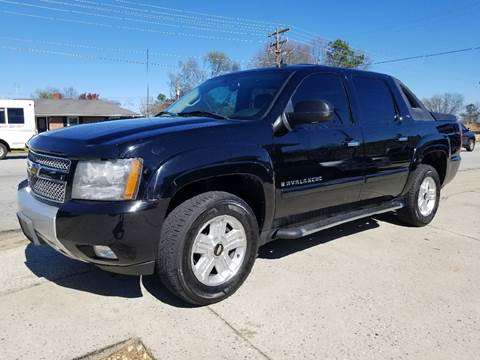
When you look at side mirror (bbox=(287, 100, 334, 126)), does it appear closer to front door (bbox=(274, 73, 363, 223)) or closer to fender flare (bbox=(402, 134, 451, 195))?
front door (bbox=(274, 73, 363, 223))

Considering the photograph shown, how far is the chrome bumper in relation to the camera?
299cm

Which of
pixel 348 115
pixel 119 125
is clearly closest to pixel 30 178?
pixel 119 125

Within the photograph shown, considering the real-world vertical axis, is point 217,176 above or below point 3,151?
above

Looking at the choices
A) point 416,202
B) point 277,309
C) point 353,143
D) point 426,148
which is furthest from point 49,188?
point 426,148

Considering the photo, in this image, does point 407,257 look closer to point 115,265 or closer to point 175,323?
point 175,323

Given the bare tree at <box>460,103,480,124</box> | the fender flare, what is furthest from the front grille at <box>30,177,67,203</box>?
the bare tree at <box>460,103,480,124</box>

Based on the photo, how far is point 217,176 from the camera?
324 cm

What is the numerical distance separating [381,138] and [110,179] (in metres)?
3.06

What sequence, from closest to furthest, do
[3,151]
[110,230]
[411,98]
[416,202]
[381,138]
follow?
[110,230]
[381,138]
[416,202]
[411,98]
[3,151]

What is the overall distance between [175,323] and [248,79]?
96.9 inches

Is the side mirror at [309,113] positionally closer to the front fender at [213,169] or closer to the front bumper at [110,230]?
the front fender at [213,169]

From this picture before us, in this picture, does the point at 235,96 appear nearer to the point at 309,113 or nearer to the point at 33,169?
the point at 309,113

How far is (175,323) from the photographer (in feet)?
9.86

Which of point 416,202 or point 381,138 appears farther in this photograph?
point 416,202
